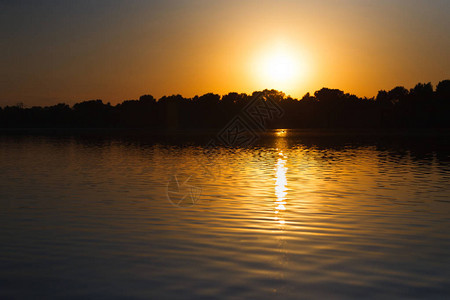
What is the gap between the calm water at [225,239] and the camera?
32.8 ft

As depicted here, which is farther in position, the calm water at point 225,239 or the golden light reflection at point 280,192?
the golden light reflection at point 280,192

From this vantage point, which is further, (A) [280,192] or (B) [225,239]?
(A) [280,192]

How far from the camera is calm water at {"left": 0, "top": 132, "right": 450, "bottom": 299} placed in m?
Result: 9.99

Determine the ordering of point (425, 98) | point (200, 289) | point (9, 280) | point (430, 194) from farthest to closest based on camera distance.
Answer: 1. point (425, 98)
2. point (430, 194)
3. point (9, 280)
4. point (200, 289)

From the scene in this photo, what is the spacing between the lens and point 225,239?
1398 centimetres

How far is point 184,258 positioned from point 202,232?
3.06 m

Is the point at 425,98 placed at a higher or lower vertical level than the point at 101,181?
higher

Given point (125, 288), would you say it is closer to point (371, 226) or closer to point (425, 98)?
point (371, 226)

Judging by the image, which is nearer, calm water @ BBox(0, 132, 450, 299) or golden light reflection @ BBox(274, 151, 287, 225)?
calm water @ BBox(0, 132, 450, 299)

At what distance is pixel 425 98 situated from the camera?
18650 cm

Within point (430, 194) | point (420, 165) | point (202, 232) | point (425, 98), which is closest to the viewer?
point (202, 232)

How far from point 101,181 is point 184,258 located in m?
18.2

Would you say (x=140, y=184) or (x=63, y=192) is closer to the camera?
(x=63, y=192)

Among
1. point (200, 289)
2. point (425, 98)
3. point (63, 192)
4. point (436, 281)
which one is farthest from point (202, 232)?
point (425, 98)
